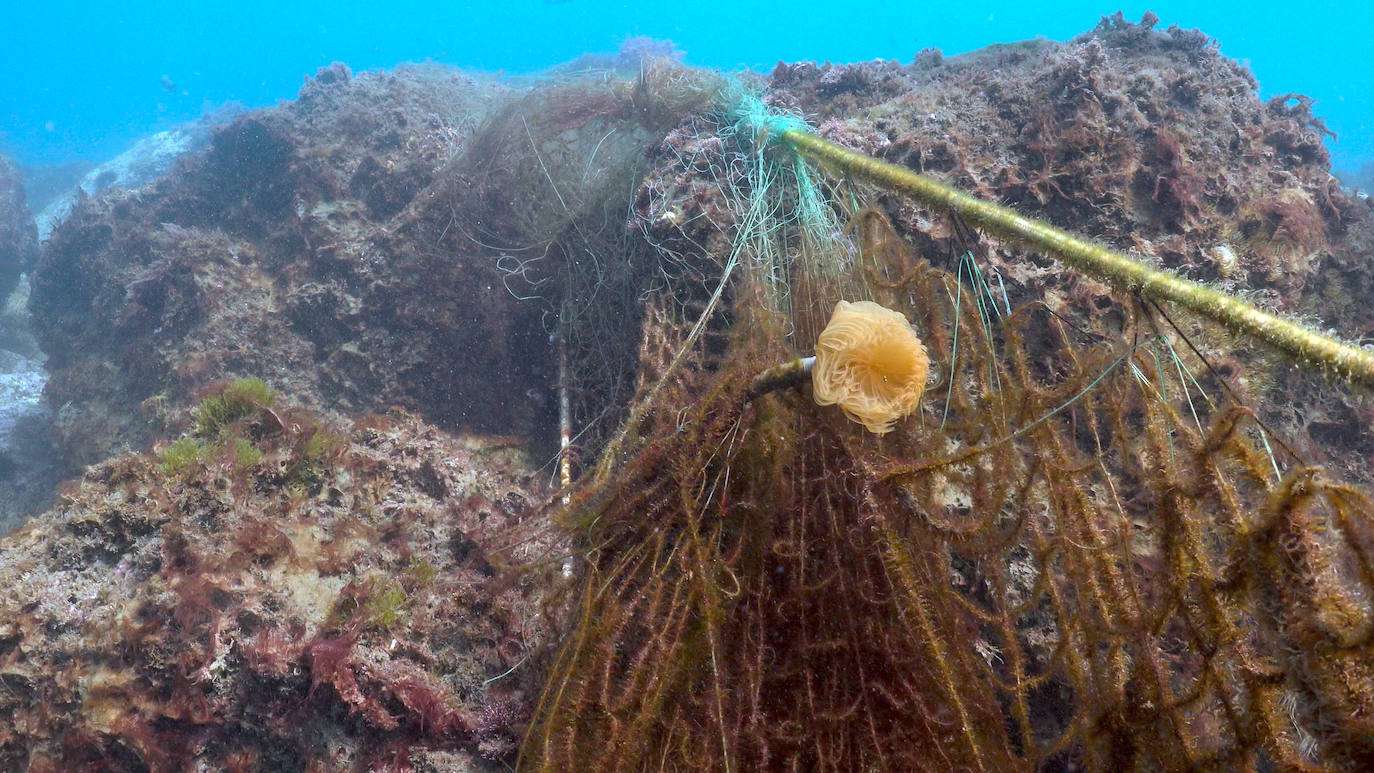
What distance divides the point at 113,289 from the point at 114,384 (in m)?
1.62

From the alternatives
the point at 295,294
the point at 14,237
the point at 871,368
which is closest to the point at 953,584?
the point at 871,368

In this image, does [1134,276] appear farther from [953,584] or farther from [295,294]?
[295,294]

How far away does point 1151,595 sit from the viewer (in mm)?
2250

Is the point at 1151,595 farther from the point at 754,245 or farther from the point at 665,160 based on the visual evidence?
the point at 665,160

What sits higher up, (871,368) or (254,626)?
(871,368)

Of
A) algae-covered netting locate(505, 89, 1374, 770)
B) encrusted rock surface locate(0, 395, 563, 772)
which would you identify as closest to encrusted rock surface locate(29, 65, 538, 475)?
encrusted rock surface locate(0, 395, 563, 772)

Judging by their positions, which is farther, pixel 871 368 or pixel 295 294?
pixel 295 294

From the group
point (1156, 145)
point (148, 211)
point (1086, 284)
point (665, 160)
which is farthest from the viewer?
point (148, 211)

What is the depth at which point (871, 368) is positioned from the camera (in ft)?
6.48

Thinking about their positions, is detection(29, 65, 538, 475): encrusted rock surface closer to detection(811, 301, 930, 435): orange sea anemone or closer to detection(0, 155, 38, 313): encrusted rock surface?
detection(811, 301, 930, 435): orange sea anemone

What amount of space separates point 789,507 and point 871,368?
2.46 ft

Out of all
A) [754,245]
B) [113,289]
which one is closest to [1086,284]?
[754,245]

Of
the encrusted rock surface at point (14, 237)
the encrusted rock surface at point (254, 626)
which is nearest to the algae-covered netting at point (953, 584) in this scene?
the encrusted rock surface at point (254, 626)

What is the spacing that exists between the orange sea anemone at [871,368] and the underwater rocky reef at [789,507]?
0.28 metres
